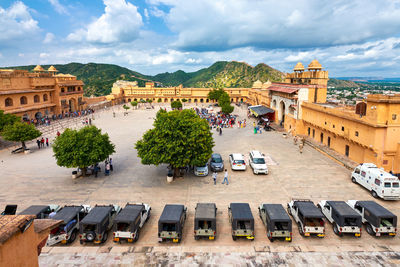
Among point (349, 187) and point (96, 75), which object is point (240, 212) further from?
point (96, 75)

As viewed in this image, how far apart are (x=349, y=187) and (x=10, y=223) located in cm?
1817

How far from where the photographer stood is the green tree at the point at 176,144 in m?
16.9

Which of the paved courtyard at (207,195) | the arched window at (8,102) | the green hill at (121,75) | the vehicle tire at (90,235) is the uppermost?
the green hill at (121,75)

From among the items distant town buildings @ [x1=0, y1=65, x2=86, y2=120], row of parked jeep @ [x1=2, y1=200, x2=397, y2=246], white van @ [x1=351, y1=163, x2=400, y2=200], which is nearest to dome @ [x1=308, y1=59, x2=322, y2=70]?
white van @ [x1=351, y1=163, x2=400, y2=200]

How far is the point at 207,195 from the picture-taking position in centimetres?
1580

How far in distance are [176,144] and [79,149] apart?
6730 millimetres

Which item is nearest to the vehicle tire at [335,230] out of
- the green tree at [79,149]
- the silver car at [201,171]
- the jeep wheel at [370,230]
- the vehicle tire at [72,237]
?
the jeep wheel at [370,230]

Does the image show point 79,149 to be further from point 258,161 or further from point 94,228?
point 258,161

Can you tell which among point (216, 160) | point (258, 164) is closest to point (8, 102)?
Result: point (216, 160)

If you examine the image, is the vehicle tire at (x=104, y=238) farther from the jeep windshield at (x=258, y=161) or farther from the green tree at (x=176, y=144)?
the jeep windshield at (x=258, y=161)

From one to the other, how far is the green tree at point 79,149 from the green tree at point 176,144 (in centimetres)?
294

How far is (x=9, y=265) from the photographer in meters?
3.72

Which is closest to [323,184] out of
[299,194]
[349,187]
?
[349,187]

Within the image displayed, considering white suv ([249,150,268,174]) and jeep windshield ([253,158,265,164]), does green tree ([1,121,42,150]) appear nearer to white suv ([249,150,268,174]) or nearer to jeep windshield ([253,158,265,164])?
white suv ([249,150,268,174])
